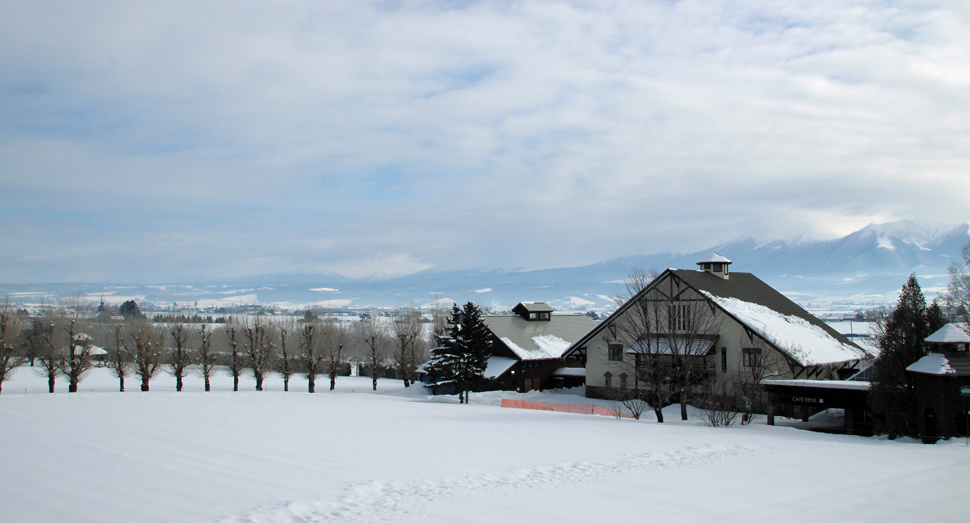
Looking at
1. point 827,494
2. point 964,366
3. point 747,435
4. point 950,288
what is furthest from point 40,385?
point 950,288

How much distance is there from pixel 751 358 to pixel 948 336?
11704 millimetres

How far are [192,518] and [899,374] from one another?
2854 centimetres

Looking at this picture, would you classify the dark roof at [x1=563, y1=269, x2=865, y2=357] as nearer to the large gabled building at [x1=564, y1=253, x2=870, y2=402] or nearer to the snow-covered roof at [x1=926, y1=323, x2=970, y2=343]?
the large gabled building at [x1=564, y1=253, x2=870, y2=402]

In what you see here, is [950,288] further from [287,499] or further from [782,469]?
[287,499]

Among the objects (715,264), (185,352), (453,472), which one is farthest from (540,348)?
(453,472)

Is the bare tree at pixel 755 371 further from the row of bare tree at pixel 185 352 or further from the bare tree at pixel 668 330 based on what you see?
the row of bare tree at pixel 185 352

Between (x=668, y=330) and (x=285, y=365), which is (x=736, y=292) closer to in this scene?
(x=668, y=330)

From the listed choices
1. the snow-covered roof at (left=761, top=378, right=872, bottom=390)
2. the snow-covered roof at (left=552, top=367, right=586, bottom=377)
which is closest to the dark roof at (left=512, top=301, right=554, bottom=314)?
the snow-covered roof at (left=552, top=367, right=586, bottom=377)

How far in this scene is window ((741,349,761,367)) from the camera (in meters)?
33.9

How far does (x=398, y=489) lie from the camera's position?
1433 centimetres

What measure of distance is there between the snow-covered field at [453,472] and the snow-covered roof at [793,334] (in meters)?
9.94

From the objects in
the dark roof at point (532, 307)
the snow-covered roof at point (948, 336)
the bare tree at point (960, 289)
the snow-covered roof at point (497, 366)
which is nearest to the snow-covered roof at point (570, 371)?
the snow-covered roof at point (497, 366)

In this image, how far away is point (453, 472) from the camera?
16.4 meters

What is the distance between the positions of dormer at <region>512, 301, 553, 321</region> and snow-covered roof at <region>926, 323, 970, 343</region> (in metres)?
38.3
